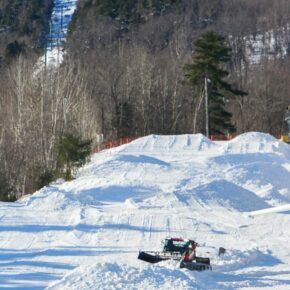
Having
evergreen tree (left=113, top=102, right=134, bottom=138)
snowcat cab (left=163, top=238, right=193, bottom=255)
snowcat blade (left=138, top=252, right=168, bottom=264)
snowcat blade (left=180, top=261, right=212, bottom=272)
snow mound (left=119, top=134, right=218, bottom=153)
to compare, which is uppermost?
evergreen tree (left=113, top=102, right=134, bottom=138)

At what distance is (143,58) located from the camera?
60406mm

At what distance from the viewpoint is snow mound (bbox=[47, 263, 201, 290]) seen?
45.0 feet

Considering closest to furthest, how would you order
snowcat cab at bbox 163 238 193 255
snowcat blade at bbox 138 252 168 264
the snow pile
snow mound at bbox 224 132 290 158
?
snowcat blade at bbox 138 252 168 264 → snowcat cab at bbox 163 238 193 255 → snow mound at bbox 224 132 290 158 → the snow pile

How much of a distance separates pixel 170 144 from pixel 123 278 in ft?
92.3

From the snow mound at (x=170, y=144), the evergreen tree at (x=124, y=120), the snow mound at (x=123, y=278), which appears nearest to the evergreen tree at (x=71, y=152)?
the snow mound at (x=170, y=144)

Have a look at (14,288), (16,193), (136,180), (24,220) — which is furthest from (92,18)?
(14,288)

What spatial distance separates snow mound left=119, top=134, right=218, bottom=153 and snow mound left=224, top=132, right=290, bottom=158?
129cm

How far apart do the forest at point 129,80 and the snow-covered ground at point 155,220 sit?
5.36 m

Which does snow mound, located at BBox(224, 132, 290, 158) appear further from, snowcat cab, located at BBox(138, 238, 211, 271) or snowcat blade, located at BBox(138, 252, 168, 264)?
snowcat blade, located at BBox(138, 252, 168, 264)

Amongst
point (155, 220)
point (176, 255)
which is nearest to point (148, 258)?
point (176, 255)

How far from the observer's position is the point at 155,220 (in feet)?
79.2

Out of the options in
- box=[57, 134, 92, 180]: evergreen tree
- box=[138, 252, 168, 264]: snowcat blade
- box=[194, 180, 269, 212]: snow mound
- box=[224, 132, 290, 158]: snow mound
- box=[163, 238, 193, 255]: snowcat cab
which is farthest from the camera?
box=[224, 132, 290, 158]: snow mound

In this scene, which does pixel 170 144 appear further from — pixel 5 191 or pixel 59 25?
pixel 59 25

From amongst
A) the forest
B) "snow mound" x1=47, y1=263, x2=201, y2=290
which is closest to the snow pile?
the forest
